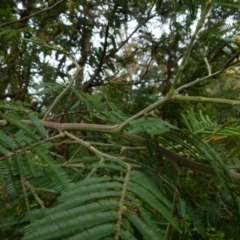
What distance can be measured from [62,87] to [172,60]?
1893 millimetres

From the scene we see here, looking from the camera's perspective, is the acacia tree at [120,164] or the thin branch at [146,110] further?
the thin branch at [146,110]

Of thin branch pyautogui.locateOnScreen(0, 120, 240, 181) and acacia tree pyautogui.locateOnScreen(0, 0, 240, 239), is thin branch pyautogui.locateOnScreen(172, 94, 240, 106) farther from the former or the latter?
thin branch pyautogui.locateOnScreen(0, 120, 240, 181)

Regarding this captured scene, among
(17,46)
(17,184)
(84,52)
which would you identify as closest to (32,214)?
(17,184)

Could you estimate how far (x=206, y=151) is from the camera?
73cm

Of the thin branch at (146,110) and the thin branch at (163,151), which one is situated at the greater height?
the thin branch at (146,110)

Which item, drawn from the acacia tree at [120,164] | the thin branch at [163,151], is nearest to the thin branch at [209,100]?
the acacia tree at [120,164]

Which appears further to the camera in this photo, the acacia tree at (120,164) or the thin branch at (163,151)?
the thin branch at (163,151)

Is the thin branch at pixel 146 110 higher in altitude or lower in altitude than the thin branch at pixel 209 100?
higher

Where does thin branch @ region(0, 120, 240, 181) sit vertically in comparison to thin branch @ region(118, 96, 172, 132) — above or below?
below

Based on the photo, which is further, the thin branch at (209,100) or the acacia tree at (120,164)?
the thin branch at (209,100)

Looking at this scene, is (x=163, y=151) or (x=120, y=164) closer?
(x=120, y=164)

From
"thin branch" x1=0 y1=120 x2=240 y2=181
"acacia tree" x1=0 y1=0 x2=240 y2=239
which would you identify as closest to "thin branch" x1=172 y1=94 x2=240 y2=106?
"acacia tree" x1=0 y1=0 x2=240 y2=239

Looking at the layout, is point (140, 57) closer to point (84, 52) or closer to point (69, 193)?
point (84, 52)

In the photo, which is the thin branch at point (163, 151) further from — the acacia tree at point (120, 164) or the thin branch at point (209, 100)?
the thin branch at point (209, 100)
